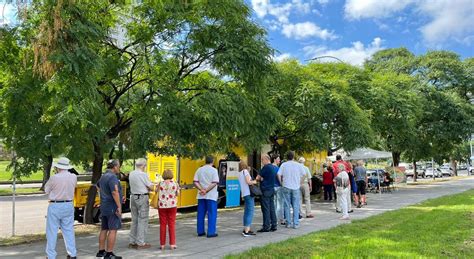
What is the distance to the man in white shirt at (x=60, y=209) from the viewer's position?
24.5 feet

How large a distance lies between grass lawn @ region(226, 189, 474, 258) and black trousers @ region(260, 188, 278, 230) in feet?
3.78

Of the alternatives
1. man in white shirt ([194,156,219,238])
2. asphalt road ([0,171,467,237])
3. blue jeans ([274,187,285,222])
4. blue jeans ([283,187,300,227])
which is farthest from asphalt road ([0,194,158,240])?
blue jeans ([283,187,300,227])

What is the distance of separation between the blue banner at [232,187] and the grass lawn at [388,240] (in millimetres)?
6244

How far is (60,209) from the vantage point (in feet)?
24.7

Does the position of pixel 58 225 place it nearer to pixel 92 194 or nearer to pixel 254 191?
pixel 254 191

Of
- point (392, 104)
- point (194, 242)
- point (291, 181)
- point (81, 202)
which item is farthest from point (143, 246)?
point (392, 104)

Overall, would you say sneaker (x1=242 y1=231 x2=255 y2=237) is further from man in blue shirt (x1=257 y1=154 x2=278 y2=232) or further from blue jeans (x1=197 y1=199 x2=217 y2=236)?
blue jeans (x1=197 y1=199 x2=217 y2=236)

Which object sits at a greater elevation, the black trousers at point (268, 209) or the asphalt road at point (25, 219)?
the black trousers at point (268, 209)

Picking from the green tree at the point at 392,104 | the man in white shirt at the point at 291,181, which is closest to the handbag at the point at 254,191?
the man in white shirt at the point at 291,181

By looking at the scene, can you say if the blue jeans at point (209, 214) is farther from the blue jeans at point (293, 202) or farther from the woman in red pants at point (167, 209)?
the blue jeans at point (293, 202)

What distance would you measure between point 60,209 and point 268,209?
16.8 feet

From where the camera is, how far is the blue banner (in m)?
17.6

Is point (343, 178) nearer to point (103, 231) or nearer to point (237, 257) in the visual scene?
point (237, 257)

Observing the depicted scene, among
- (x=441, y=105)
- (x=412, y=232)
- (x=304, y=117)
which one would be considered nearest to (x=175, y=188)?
(x=412, y=232)
